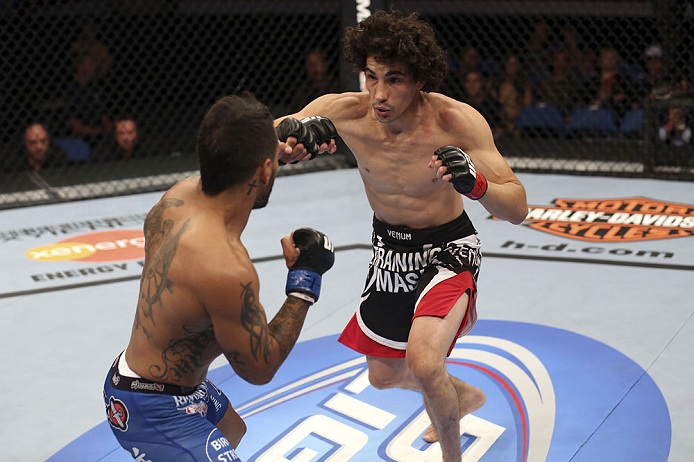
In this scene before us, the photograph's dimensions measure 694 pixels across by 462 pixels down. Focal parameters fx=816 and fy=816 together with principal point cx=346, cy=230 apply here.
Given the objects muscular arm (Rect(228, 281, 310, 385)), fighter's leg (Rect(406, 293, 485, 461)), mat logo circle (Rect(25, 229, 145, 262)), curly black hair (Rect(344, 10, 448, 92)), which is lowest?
mat logo circle (Rect(25, 229, 145, 262))

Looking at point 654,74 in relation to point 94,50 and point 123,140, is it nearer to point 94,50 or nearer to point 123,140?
point 123,140

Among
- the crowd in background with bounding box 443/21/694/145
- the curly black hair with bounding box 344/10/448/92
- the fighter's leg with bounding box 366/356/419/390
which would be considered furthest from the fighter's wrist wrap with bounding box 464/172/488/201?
the crowd in background with bounding box 443/21/694/145

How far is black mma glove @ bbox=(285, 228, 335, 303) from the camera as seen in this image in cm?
190

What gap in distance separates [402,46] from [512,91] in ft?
16.0

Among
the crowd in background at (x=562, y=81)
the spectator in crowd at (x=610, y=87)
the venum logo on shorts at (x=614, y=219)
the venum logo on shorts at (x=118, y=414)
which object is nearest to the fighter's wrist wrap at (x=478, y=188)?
the venum logo on shorts at (x=118, y=414)

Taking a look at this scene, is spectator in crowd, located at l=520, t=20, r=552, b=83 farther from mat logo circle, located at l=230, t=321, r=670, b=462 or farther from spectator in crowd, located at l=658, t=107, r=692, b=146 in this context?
mat logo circle, located at l=230, t=321, r=670, b=462

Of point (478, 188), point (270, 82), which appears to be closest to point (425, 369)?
point (478, 188)

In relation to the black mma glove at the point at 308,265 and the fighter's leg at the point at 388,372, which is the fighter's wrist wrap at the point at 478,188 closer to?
the black mma glove at the point at 308,265

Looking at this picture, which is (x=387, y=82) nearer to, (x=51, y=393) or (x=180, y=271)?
(x=180, y=271)

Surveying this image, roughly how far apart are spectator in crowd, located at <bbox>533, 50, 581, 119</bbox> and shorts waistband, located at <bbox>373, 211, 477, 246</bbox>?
4.76 m

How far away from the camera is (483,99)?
7.39 metres

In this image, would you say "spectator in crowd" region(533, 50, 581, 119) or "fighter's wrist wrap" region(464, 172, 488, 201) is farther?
"spectator in crowd" region(533, 50, 581, 119)

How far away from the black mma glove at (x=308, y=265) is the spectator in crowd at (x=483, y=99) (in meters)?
5.61

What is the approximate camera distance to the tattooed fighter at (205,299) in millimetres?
1729
